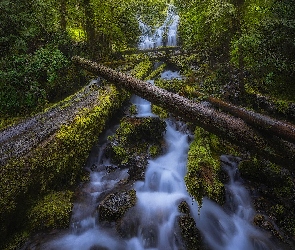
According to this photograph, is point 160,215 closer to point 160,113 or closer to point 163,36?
point 160,113

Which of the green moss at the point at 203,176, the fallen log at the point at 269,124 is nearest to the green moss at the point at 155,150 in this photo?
the green moss at the point at 203,176

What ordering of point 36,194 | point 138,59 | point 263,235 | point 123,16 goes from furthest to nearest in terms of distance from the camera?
point 138,59 → point 123,16 → point 263,235 → point 36,194

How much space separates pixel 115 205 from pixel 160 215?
1070 mm

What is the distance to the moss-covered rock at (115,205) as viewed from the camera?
5.82 m

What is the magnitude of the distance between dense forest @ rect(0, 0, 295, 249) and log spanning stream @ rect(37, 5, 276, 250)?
39cm

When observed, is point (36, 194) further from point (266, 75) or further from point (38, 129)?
point (266, 75)

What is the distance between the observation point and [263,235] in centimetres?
579

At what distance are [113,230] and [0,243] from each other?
210cm

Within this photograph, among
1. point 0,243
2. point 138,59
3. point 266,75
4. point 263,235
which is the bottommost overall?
point 263,235

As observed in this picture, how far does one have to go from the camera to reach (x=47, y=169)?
5527 millimetres

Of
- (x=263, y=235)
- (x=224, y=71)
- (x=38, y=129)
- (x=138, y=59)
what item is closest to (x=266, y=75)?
(x=224, y=71)

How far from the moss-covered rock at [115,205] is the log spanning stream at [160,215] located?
14 cm

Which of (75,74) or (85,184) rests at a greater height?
(75,74)

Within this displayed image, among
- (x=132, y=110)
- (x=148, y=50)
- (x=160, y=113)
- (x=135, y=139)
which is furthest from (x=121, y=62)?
(x=135, y=139)
